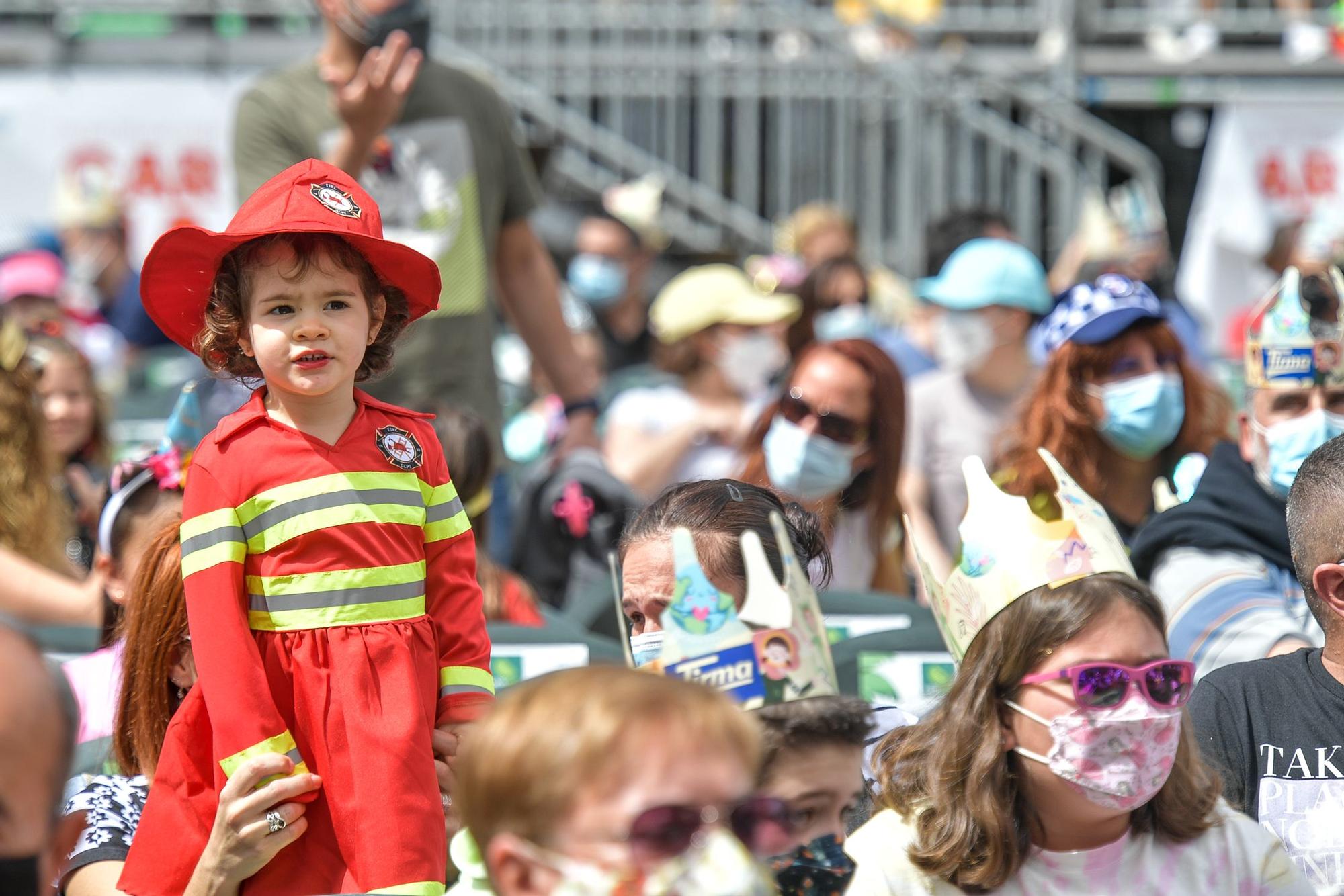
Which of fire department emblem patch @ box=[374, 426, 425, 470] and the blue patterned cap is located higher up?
fire department emblem patch @ box=[374, 426, 425, 470]

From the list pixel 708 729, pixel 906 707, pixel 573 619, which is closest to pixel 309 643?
pixel 708 729

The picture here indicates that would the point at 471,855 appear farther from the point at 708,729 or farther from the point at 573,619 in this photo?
the point at 573,619

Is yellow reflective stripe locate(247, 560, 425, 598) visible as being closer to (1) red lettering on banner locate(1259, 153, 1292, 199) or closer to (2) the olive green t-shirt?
(2) the olive green t-shirt

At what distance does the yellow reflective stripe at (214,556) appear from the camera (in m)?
2.47

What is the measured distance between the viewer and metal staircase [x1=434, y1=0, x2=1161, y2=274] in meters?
10.4

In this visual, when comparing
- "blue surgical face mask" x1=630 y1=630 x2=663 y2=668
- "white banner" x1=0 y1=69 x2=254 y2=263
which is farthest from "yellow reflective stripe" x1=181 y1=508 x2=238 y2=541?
"white banner" x1=0 y1=69 x2=254 y2=263

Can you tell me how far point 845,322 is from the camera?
22.9 ft

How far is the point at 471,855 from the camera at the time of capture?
2199 millimetres

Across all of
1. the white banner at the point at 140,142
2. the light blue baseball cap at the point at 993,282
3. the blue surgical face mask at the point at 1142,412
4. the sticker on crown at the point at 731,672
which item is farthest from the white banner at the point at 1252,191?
the sticker on crown at the point at 731,672

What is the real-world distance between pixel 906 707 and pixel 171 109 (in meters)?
7.34

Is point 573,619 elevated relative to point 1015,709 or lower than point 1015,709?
lower

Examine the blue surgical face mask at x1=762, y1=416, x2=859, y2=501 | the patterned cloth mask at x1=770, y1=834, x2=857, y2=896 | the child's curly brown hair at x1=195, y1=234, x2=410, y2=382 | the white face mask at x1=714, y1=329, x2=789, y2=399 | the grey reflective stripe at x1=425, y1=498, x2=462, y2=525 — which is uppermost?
the child's curly brown hair at x1=195, y1=234, x2=410, y2=382

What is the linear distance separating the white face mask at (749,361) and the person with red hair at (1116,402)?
216cm

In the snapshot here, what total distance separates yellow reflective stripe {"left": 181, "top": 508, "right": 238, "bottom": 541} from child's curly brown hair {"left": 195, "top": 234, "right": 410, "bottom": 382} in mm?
299
